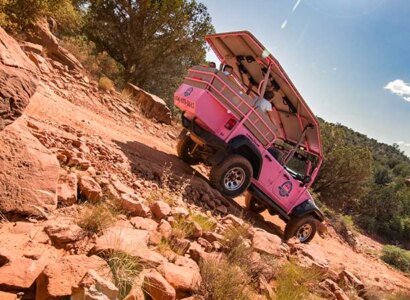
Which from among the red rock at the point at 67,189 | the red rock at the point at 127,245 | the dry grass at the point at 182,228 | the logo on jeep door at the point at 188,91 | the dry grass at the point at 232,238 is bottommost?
the red rock at the point at 67,189

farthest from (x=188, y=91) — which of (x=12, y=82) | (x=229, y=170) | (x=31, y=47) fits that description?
(x=31, y=47)

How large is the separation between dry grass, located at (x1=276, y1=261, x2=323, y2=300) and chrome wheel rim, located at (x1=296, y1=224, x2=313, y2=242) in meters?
3.47

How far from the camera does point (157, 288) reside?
8.55 ft

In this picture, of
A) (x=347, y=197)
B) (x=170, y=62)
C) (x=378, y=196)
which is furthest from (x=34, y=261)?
(x=378, y=196)

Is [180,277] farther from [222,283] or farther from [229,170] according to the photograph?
[229,170]

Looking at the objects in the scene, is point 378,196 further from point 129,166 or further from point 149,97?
point 129,166

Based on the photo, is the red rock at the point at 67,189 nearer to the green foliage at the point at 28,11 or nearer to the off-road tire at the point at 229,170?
the off-road tire at the point at 229,170

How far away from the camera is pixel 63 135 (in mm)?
5238

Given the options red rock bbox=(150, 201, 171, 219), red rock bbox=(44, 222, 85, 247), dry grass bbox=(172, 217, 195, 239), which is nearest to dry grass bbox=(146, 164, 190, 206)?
red rock bbox=(150, 201, 171, 219)

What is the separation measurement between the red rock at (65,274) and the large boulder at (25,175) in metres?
1.00

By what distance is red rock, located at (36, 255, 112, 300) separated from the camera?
2268mm

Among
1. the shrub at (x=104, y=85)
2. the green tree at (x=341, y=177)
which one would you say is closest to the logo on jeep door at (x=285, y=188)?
the shrub at (x=104, y=85)

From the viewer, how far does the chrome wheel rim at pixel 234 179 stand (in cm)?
675

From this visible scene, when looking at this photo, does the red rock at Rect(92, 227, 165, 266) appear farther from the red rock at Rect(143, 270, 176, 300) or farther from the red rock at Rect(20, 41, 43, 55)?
the red rock at Rect(20, 41, 43, 55)
